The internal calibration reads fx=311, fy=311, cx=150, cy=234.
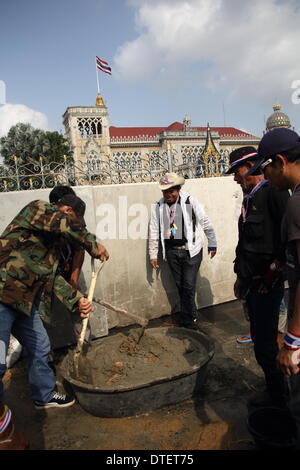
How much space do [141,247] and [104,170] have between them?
133 centimetres

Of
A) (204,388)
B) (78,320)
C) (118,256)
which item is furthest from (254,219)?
(118,256)

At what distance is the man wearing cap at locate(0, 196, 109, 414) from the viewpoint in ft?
8.22

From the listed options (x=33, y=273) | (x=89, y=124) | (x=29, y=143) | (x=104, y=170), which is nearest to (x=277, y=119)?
(x=29, y=143)

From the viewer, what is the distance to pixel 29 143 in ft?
88.6

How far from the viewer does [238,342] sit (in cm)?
412

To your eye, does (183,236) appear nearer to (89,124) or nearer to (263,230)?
(263,230)

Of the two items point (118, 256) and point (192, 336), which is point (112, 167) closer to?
point (118, 256)

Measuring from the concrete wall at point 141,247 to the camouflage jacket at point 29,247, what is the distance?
1.48 metres

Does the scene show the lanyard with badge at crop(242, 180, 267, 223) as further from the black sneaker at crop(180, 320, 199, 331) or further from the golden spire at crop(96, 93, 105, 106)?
the golden spire at crop(96, 93, 105, 106)

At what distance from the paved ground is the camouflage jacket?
1172 millimetres

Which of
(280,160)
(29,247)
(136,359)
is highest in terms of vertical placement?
(280,160)

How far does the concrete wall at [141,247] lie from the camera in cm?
432

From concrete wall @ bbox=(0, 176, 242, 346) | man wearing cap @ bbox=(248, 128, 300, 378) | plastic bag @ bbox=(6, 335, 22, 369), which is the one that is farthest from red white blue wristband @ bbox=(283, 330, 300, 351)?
plastic bag @ bbox=(6, 335, 22, 369)

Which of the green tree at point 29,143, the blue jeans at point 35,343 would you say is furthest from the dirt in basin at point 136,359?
the green tree at point 29,143
